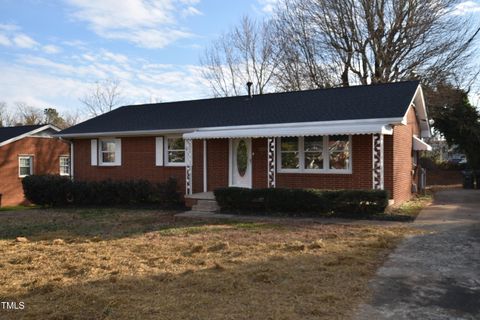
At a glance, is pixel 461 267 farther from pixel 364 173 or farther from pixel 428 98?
pixel 428 98

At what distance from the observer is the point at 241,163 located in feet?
53.6

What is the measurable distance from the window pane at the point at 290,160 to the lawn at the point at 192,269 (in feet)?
13.7

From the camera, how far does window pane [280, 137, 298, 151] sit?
15.3 meters

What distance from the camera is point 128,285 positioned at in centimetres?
592

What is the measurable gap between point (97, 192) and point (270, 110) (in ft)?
23.8

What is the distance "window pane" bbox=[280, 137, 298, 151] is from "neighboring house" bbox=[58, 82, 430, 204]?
35mm

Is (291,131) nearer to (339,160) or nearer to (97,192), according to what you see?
(339,160)

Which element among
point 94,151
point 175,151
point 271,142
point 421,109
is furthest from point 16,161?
point 421,109

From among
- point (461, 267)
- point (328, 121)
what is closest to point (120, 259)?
point (461, 267)

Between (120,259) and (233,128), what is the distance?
29.3 feet

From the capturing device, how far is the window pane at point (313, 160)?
14883 millimetres

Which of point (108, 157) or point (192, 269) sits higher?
point (108, 157)

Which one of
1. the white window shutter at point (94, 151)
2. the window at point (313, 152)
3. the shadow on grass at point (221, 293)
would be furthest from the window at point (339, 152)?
the white window shutter at point (94, 151)

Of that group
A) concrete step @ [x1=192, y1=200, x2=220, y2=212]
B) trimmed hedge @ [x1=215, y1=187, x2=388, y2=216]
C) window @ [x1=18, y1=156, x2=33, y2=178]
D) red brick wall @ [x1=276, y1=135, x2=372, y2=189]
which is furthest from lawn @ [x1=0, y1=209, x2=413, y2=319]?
window @ [x1=18, y1=156, x2=33, y2=178]
